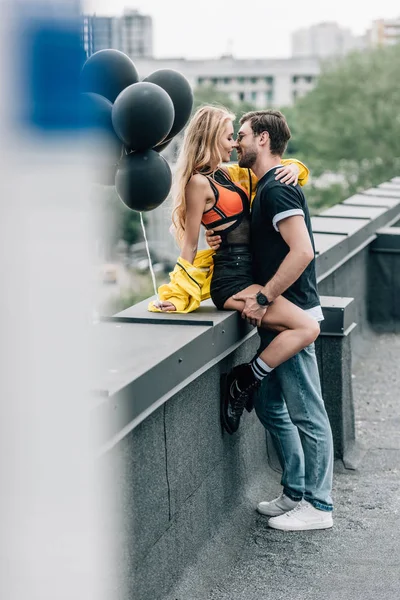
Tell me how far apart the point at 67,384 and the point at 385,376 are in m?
6.83

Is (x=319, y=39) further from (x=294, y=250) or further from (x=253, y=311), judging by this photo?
(x=294, y=250)

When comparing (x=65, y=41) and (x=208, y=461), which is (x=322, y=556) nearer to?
(x=208, y=461)

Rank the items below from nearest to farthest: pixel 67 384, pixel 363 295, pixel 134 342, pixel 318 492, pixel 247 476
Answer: pixel 67 384 → pixel 134 342 → pixel 318 492 → pixel 247 476 → pixel 363 295

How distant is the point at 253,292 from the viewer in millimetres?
4363

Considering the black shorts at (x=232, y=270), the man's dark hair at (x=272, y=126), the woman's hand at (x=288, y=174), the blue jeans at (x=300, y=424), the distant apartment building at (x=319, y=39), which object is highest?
the distant apartment building at (x=319, y=39)

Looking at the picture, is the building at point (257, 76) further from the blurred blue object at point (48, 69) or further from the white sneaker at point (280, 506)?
the blurred blue object at point (48, 69)

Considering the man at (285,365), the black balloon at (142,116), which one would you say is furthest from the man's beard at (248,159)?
the black balloon at (142,116)

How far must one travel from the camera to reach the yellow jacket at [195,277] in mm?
4480

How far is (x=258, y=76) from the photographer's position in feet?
498

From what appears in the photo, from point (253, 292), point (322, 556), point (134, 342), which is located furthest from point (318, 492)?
point (134, 342)

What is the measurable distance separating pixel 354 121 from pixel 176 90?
271ft

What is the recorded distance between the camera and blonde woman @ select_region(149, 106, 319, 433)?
4.28 meters

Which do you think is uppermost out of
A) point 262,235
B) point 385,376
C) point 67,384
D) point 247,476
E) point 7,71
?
point 7,71

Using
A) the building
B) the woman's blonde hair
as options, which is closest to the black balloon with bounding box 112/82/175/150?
the woman's blonde hair
